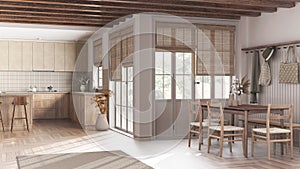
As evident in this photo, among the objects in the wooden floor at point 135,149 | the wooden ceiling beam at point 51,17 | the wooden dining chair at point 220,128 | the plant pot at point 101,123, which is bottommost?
the wooden floor at point 135,149

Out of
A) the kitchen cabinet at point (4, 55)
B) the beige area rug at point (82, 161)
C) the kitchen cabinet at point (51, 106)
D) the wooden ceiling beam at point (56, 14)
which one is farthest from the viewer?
the kitchen cabinet at point (51, 106)

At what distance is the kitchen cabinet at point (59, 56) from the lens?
41.4 ft

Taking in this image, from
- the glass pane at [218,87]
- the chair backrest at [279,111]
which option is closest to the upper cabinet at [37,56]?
the glass pane at [218,87]

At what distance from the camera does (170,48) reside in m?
8.30

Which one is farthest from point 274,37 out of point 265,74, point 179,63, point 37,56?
point 37,56

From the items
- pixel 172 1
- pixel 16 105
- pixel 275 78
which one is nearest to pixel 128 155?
pixel 172 1

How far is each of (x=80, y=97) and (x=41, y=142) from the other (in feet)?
10.2

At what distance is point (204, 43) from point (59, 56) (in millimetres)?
5691

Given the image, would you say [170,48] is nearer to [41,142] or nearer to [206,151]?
[206,151]

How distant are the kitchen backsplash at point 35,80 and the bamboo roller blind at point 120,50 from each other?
3530 mm

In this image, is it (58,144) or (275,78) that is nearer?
(58,144)

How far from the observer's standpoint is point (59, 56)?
1267cm

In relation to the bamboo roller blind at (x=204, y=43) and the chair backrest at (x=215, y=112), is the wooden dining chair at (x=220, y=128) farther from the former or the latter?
the bamboo roller blind at (x=204, y=43)

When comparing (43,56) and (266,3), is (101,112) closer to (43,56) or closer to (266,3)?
(43,56)
